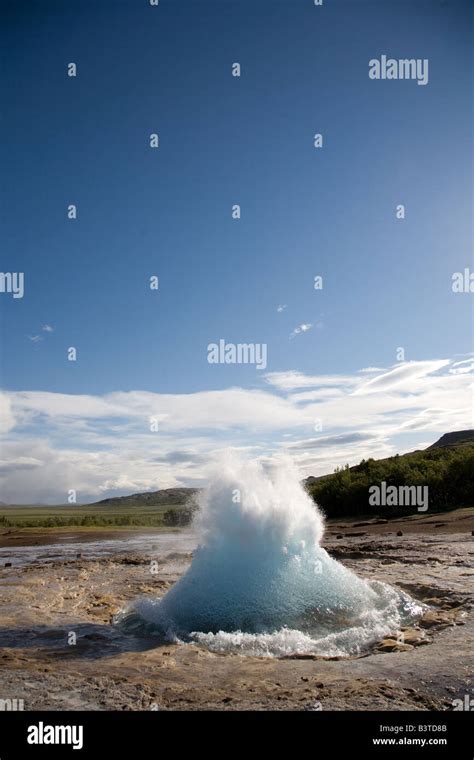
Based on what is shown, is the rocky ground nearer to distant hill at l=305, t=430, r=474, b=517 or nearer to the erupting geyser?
the erupting geyser

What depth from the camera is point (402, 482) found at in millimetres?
37906

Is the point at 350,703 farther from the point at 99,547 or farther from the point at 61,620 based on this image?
the point at 99,547

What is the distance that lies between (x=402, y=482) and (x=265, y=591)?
98.4ft

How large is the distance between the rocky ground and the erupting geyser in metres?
0.60

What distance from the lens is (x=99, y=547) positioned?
96.8ft

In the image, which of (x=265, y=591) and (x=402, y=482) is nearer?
(x=265, y=591)

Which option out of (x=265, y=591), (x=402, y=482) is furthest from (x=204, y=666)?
(x=402, y=482)

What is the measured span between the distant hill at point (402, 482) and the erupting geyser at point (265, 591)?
2326cm

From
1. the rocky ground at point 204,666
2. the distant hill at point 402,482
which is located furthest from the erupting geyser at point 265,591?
the distant hill at point 402,482

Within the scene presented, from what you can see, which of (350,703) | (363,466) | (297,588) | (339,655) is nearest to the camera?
(350,703)

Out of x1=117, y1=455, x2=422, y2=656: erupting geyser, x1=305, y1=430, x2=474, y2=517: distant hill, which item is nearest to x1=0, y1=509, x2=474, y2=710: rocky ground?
x1=117, y1=455, x2=422, y2=656: erupting geyser

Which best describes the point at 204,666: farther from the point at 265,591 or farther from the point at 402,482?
the point at 402,482
